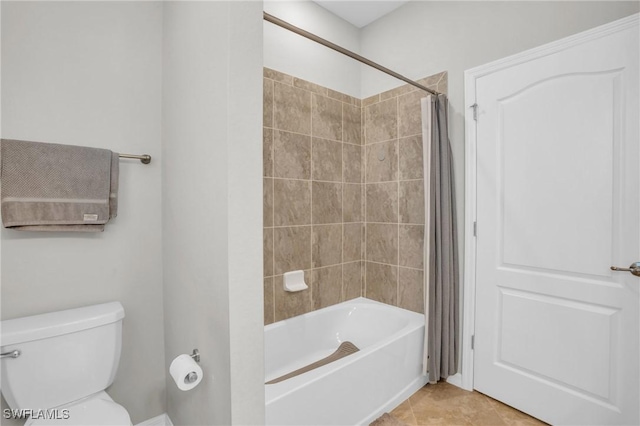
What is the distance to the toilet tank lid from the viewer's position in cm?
126

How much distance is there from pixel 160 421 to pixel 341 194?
1.98 m

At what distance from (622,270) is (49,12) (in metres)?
3.11

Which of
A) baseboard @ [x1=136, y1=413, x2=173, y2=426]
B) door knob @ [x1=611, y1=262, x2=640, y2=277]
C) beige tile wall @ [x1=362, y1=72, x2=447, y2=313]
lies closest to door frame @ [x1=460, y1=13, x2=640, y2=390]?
beige tile wall @ [x1=362, y1=72, x2=447, y2=313]

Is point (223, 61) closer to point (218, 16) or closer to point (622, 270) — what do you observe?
point (218, 16)

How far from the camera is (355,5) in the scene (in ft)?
8.18

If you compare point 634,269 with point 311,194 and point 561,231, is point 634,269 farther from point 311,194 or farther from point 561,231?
point 311,194

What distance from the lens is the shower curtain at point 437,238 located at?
2.05 meters

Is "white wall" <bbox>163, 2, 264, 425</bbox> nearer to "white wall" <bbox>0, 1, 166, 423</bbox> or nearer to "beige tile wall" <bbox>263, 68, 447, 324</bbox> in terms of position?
"white wall" <bbox>0, 1, 166, 423</bbox>

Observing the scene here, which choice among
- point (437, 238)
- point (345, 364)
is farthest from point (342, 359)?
point (437, 238)

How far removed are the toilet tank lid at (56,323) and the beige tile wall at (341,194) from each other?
96cm

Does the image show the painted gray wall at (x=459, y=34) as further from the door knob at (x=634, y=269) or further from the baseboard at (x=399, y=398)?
the baseboard at (x=399, y=398)

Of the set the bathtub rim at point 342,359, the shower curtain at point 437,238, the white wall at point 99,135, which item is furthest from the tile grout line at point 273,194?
the shower curtain at point 437,238

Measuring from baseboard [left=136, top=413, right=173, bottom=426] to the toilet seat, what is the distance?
0.46 meters

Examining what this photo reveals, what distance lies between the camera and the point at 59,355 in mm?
1340
